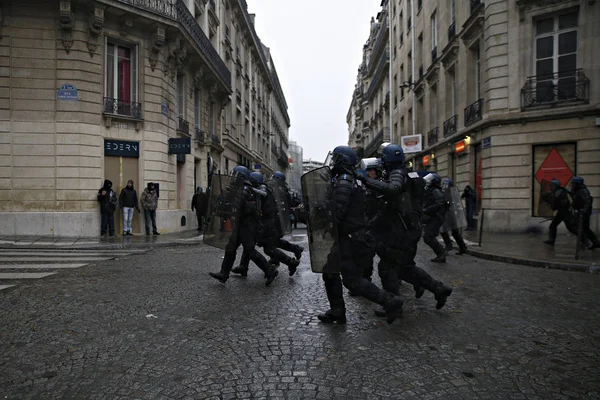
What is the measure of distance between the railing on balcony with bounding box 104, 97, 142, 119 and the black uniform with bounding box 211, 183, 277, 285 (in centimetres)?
957

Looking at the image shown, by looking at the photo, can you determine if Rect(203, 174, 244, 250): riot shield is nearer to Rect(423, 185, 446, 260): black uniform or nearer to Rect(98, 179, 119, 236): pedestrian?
Rect(423, 185, 446, 260): black uniform

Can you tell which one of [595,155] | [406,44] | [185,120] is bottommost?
[595,155]

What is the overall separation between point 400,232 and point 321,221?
1.05m

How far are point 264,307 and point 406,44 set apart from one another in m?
27.9

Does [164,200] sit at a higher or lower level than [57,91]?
lower

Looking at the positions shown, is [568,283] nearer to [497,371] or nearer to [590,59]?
[497,371]

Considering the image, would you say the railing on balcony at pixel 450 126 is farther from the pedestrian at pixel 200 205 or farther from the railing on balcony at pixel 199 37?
the pedestrian at pixel 200 205

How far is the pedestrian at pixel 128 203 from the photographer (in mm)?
13766

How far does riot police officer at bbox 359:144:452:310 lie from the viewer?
4629 mm

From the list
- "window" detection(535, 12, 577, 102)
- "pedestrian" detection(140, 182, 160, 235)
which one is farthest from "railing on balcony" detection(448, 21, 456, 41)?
"pedestrian" detection(140, 182, 160, 235)

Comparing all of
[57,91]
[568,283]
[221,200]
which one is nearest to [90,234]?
[57,91]

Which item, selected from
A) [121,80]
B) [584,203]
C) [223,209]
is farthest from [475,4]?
[223,209]

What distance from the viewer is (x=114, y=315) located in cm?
443

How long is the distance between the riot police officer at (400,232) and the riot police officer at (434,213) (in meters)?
3.49
